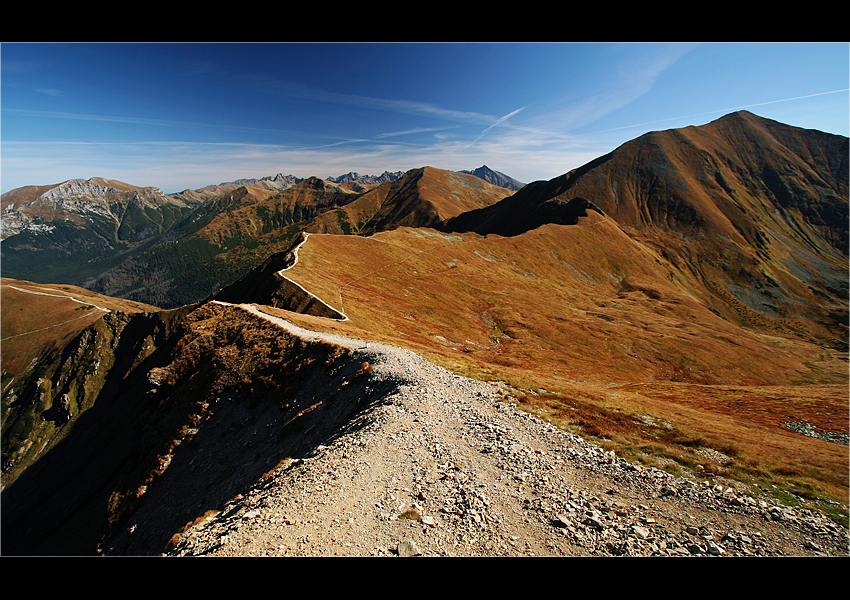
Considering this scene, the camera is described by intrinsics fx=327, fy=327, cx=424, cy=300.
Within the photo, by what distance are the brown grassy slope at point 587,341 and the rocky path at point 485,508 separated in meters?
3.12

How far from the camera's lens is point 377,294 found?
77500mm

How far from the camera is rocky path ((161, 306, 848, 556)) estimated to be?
10.8m

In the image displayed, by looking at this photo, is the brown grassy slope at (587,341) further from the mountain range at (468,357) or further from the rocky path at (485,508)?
the rocky path at (485,508)

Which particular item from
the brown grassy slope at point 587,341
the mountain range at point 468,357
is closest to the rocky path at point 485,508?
the mountain range at point 468,357

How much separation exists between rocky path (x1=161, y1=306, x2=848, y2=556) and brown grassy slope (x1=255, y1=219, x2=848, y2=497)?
3.12m

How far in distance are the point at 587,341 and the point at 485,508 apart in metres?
77.5

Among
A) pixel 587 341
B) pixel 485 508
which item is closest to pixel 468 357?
pixel 485 508

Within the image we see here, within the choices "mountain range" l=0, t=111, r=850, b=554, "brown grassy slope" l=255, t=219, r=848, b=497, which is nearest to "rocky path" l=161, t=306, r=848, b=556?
"mountain range" l=0, t=111, r=850, b=554

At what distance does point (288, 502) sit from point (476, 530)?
24.7 ft

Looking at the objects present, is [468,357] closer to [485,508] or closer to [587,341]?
[485,508]
